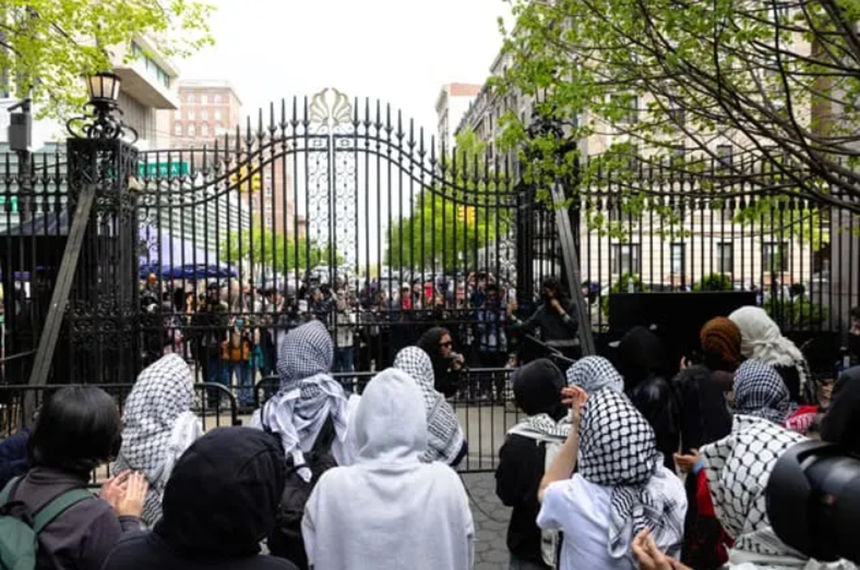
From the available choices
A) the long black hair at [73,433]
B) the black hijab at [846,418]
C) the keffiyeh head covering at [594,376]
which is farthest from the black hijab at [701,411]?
the long black hair at [73,433]

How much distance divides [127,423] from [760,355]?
4307 millimetres

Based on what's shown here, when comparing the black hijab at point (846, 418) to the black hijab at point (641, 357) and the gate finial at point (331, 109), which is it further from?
the gate finial at point (331, 109)

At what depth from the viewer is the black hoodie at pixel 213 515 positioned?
2.03 meters

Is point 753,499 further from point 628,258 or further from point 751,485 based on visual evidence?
point 628,258

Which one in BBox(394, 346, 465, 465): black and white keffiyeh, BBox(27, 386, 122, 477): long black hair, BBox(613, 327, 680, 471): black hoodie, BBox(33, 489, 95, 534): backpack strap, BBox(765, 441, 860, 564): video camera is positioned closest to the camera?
BBox(765, 441, 860, 564): video camera

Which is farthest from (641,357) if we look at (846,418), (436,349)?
(846,418)

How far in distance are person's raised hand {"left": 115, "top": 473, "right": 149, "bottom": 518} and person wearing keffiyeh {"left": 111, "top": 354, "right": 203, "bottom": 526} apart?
513 millimetres

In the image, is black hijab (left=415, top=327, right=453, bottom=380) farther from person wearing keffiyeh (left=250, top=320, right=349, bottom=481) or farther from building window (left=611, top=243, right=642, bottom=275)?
building window (left=611, top=243, right=642, bottom=275)

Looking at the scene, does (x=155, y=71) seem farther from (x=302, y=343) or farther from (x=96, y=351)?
(x=302, y=343)

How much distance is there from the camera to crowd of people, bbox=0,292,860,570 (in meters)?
2.11

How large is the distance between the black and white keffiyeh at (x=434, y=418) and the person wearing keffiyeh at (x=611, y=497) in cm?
129

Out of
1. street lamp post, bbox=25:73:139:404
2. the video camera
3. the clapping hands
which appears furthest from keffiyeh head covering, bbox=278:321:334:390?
street lamp post, bbox=25:73:139:404

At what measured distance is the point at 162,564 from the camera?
2.06 metres

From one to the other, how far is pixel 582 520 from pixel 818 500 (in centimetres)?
134
